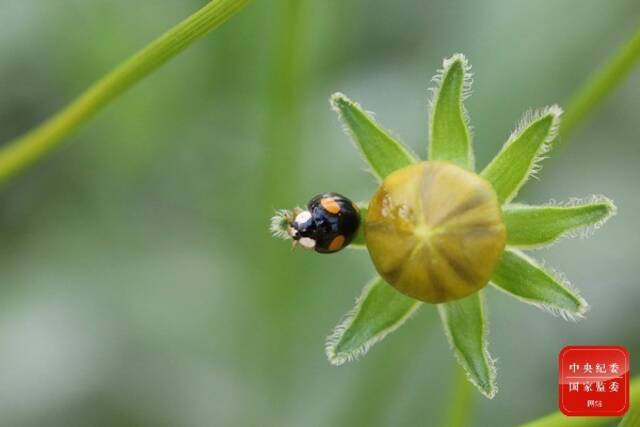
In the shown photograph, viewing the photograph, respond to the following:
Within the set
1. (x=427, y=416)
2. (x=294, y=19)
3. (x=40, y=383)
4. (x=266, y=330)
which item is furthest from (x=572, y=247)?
(x=40, y=383)

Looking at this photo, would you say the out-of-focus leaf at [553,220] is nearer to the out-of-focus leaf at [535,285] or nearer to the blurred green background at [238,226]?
the out-of-focus leaf at [535,285]

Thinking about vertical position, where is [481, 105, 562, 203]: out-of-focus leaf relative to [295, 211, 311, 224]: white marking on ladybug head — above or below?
below

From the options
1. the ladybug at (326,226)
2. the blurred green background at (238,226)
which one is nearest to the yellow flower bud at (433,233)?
the ladybug at (326,226)

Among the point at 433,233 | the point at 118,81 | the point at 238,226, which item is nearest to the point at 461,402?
the point at 433,233

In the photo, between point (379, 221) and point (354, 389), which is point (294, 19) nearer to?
point (379, 221)

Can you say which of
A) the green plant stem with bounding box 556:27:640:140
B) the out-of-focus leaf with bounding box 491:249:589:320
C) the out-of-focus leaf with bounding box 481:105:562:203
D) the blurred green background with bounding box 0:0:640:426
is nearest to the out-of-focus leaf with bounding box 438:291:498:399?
the out-of-focus leaf with bounding box 491:249:589:320

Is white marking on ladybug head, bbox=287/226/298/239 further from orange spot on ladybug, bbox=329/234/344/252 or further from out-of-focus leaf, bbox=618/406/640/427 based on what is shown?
out-of-focus leaf, bbox=618/406/640/427
